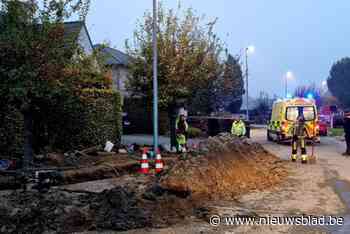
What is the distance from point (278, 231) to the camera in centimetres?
695

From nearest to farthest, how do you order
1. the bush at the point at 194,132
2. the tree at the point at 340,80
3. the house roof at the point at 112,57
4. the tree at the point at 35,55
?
the tree at the point at 35,55 < the house roof at the point at 112,57 < the bush at the point at 194,132 < the tree at the point at 340,80

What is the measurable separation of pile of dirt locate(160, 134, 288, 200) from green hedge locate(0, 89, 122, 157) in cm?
549

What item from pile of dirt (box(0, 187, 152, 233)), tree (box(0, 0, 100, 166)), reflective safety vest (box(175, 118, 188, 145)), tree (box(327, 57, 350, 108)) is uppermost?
tree (box(327, 57, 350, 108))

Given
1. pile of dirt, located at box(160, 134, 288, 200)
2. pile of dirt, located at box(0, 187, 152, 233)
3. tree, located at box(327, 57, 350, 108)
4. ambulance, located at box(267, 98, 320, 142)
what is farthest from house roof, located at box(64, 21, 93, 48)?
tree, located at box(327, 57, 350, 108)

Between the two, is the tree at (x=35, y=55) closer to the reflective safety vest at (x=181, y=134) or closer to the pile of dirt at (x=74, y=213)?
the pile of dirt at (x=74, y=213)

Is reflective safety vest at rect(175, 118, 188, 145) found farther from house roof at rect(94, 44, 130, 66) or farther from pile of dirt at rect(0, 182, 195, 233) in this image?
pile of dirt at rect(0, 182, 195, 233)

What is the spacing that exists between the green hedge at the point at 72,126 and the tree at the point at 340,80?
2587 inches

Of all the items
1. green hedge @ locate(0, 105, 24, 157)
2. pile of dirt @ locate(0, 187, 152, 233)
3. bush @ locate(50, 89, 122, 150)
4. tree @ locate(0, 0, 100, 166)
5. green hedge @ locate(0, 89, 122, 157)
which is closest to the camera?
pile of dirt @ locate(0, 187, 152, 233)

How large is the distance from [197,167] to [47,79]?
4490 mm

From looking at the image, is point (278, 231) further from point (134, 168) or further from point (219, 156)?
point (134, 168)

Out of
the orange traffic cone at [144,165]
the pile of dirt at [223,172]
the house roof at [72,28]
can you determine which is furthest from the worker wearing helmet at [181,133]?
the house roof at [72,28]

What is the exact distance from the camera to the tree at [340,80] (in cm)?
8029

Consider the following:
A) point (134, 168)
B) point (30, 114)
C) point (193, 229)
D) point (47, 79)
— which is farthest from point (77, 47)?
point (193, 229)

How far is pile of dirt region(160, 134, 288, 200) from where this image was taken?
9234mm
